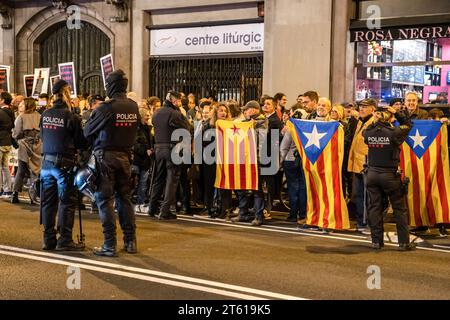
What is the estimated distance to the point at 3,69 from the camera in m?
19.2

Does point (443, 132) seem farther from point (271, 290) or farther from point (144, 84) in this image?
point (144, 84)

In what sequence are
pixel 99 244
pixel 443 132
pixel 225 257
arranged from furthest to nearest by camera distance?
pixel 443 132 → pixel 99 244 → pixel 225 257

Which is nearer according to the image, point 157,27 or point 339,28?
point 339,28

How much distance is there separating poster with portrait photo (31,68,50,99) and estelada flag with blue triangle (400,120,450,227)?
11246mm

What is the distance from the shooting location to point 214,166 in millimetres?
12047

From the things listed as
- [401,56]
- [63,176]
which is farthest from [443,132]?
[401,56]

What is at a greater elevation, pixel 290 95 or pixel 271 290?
pixel 290 95

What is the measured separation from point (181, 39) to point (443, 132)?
10434 mm

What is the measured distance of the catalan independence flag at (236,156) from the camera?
11.5 m

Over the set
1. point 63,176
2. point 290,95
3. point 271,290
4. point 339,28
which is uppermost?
point 339,28

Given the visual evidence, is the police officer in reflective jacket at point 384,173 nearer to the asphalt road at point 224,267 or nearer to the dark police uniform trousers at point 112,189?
the asphalt road at point 224,267

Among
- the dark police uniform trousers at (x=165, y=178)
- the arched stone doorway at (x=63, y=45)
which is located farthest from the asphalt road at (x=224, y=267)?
the arched stone doorway at (x=63, y=45)

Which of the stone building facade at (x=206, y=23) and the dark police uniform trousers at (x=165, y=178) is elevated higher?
the stone building facade at (x=206, y=23)

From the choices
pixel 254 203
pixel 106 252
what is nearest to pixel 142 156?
pixel 254 203
